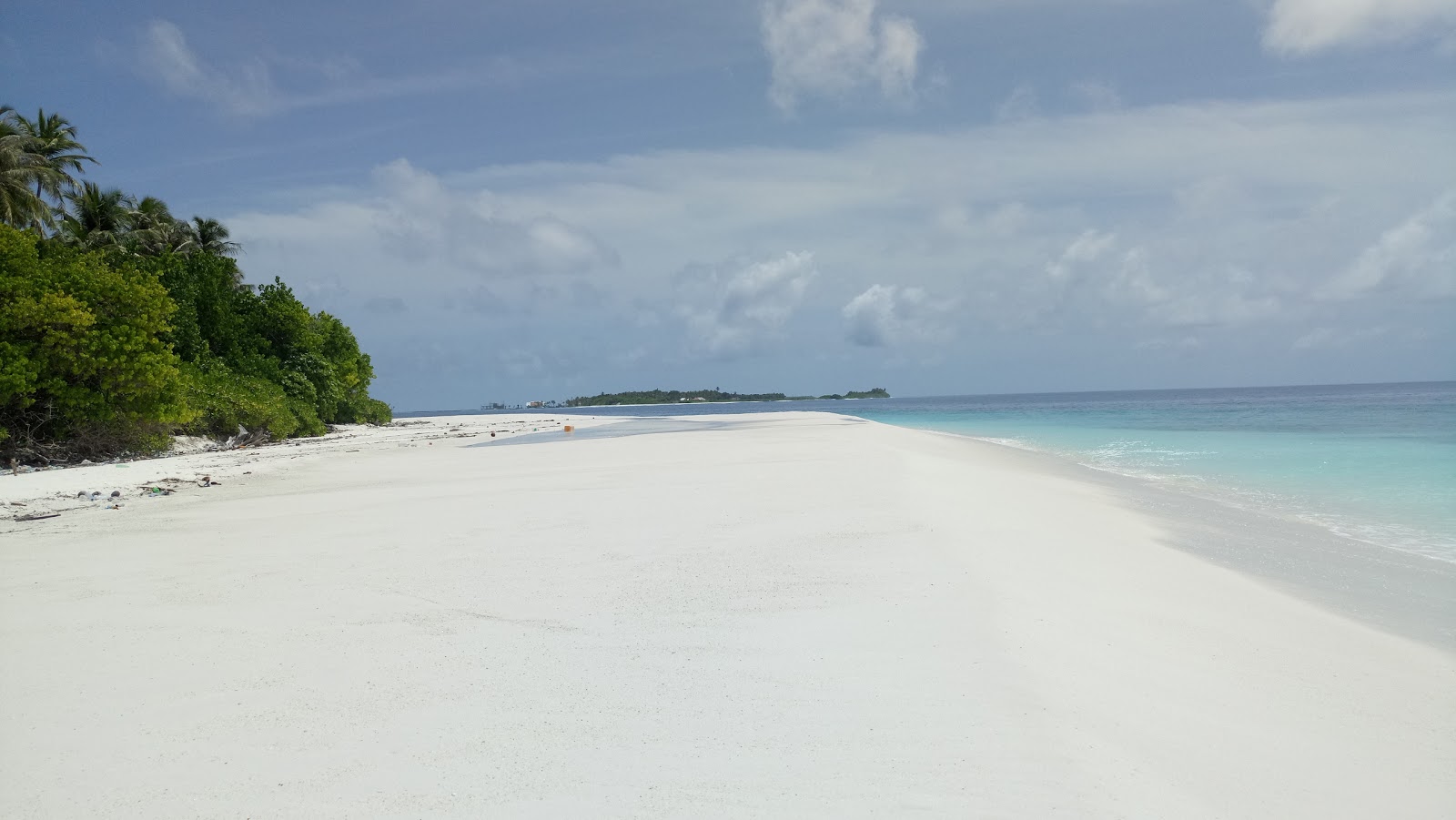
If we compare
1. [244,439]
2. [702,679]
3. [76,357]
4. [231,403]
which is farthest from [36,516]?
[244,439]

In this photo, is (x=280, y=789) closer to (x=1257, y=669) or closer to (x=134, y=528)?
(x=1257, y=669)

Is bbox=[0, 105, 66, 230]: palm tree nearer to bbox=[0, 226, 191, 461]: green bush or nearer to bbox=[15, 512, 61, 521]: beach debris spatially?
bbox=[0, 226, 191, 461]: green bush

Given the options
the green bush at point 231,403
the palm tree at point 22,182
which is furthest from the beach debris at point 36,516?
the palm tree at point 22,182

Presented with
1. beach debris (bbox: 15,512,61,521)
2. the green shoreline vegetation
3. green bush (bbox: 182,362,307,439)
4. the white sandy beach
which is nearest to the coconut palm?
the green shoreline vegetation

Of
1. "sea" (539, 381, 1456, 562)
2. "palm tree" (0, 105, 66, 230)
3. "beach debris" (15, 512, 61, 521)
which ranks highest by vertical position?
"palm tree" (0, 105, 66, 230)

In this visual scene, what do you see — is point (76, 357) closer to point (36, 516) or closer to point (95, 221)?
point (36, 516)

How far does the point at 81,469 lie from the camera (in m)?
16.6

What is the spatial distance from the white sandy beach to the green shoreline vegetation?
12.9m

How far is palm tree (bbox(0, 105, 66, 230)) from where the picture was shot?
1164 inches

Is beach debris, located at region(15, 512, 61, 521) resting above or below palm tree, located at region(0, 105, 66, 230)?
below

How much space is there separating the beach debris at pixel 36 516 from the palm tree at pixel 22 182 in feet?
83.0

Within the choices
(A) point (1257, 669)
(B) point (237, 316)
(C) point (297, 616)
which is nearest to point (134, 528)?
(C) point (297, 616)

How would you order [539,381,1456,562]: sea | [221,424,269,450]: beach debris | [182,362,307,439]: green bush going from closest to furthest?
[539,381,1456,562]: sea
[182,362,307,439]: green bush
[221,424,269,450]: beach debris

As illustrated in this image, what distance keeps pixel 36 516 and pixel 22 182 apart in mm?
28024
